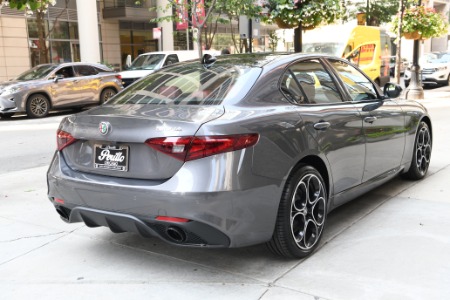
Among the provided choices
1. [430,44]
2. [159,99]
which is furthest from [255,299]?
[430,44]

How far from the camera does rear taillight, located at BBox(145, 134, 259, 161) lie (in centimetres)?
315

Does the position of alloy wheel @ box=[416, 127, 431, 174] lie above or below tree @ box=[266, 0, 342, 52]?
below

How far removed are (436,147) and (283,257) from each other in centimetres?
556

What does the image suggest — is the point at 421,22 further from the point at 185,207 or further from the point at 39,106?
the point at 185,207

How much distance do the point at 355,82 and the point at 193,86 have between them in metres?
1.85

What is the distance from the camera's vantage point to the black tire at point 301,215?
3.56 meters

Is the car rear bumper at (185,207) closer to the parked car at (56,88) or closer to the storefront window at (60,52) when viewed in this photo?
the parked car at (56,88)

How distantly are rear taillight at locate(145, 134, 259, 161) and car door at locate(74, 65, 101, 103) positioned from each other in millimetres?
13629

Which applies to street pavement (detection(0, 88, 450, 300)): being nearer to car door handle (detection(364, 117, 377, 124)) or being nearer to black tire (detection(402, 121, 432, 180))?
black tire (detection(402, 121, 432, 180))

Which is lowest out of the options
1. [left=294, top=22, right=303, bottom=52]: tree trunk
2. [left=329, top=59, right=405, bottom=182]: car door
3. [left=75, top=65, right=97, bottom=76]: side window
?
[left=329, top=59, right=405, bottom=182]: car door

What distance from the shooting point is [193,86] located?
12.8 feet

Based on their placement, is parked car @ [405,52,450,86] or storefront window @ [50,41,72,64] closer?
parked car @ [405,52,450,86]

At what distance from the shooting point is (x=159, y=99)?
3900mm

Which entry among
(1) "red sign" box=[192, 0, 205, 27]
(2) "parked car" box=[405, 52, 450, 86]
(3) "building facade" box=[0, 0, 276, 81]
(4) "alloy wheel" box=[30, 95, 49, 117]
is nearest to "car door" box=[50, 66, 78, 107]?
(4) "alloy wheel" box=[30, 95, 49, 117]
